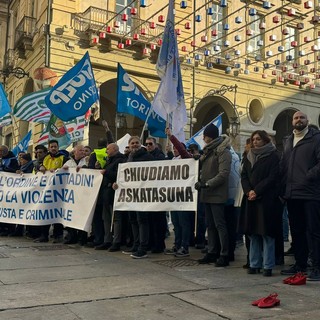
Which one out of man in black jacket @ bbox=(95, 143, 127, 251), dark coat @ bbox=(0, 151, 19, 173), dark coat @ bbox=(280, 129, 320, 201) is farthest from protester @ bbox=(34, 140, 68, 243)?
dark coat @ bbox=(280, 129, 320, 201)

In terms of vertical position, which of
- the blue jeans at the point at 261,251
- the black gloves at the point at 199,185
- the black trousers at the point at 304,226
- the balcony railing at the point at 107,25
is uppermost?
the balcony railing at the point at 107,25

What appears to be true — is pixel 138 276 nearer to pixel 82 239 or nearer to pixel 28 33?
pixel 82 239

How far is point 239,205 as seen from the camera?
6.28 meters

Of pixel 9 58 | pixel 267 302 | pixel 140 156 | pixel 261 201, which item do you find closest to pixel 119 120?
pixel 140 156

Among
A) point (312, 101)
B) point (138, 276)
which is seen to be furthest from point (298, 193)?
point (312, 101)

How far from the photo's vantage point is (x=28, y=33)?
2095 centimetres

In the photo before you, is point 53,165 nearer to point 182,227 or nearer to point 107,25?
point 182,227

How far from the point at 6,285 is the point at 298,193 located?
3626 millimetres

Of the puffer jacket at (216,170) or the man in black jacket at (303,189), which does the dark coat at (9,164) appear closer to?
the puffer jacket at (216,170)

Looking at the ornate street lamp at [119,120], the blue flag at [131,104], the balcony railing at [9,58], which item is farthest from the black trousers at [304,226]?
the balcony railing at [9,58]

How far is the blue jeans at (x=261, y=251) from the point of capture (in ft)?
18.6

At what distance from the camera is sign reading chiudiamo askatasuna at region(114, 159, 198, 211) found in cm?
668

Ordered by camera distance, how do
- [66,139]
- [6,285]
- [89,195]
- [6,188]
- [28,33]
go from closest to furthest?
1. [6,285]
2. [89,195]
3. [6,188]
4. [66,139]
5. [28,33]

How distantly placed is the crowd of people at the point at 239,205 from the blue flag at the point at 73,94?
64.9 inches
